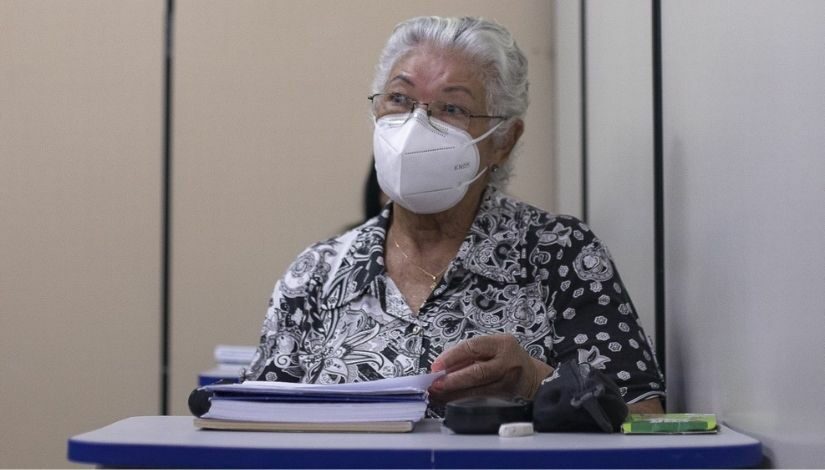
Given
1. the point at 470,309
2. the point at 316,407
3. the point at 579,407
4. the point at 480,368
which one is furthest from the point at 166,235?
the point at 579,407

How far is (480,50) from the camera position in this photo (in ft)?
6.06

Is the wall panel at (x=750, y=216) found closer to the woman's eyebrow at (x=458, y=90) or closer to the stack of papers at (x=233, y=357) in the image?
the woman's eyebrow at (x=458, y=90)

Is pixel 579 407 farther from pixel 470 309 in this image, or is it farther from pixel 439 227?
pixel 439 227

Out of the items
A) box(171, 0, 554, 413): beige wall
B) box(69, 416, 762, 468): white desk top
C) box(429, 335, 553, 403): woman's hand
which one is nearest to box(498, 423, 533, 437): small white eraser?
box(69, 416, 762, 468): white desk top

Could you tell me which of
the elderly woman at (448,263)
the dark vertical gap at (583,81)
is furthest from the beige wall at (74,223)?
the elderly woman at (448,263)

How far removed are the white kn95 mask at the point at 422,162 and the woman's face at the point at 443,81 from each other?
43 mm

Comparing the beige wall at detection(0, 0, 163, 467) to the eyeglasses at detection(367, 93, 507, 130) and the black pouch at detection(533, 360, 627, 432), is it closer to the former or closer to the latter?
the eyeglasses at detection(367, 93, 507, 130)

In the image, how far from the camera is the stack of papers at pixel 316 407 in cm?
112

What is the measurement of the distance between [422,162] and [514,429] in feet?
2.47

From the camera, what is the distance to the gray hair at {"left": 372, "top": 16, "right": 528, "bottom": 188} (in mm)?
1845

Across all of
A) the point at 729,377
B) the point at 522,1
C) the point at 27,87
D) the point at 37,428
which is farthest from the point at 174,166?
the point at 729,377

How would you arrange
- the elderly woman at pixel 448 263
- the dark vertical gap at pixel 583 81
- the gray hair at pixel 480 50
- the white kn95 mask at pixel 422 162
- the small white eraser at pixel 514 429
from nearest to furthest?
the small white eraser at pixel 514 429 < the elderly woman at pixel 448 263 < the white kn95 mask at pixel 422 162 < the gray hair at pixel 480 50 < the dark vertical gap at pixel 583 81

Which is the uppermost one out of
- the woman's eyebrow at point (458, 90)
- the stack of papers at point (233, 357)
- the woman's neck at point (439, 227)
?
the woman's eyebrow at point (458, 90)

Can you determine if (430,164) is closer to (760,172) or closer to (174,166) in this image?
(760,172)
